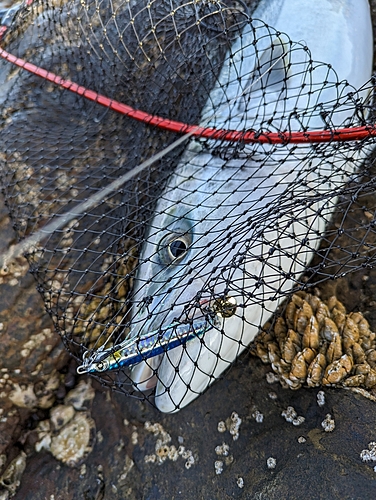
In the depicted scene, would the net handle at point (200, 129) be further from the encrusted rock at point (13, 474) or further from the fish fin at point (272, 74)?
the encrusted rock at point (13, 474)

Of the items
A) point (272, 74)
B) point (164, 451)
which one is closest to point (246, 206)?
point (272, 74)

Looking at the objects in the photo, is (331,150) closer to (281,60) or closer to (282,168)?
(282,168)

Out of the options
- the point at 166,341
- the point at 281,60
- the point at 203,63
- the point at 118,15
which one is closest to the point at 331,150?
the point at 281,60

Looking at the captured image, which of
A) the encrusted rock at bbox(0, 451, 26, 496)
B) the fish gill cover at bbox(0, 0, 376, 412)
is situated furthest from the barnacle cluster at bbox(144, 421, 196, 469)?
the encrusted rock at bbox(0, 451, 26, 496)

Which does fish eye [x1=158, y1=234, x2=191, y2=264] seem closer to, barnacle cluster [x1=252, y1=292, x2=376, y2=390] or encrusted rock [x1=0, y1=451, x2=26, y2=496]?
barnacle cluster [x1=252, y1=292, x2=376, y2=390]

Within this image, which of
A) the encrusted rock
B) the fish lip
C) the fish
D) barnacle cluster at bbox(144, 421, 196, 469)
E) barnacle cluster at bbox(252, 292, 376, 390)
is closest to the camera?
the fish lip

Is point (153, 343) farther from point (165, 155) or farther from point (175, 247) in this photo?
point (165, 155)
